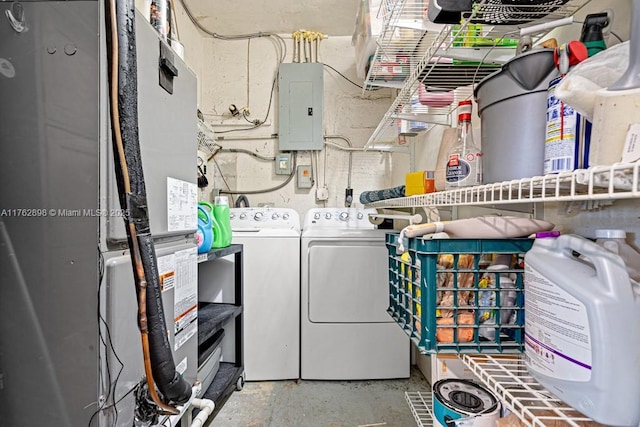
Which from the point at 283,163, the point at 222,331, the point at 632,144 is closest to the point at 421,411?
the point at 222,331

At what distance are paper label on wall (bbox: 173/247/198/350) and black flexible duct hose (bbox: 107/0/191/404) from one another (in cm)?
34

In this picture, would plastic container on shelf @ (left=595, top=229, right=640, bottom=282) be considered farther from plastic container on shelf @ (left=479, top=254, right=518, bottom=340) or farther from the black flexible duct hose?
the black flexible duct hose

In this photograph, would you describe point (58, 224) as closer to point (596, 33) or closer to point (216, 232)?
point (216, 232)

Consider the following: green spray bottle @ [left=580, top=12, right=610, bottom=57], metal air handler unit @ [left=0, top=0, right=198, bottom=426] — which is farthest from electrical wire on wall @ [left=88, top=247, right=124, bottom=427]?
green spray bottle @ [left=580, top=12, right=610, bottom=57]

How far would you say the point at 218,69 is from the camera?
9.61 feet

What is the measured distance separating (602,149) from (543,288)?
0.96 feet

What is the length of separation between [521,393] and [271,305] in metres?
1.65

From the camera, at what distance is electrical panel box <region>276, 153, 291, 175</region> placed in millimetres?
2877

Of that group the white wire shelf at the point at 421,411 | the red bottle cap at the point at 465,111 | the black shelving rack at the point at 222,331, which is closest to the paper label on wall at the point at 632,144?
the red bottle cap at the point at 465,111

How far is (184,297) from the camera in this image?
1183 millimetres

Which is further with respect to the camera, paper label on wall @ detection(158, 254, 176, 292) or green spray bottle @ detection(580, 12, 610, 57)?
paper label on wall @ detection(158, 254, 176, 292)

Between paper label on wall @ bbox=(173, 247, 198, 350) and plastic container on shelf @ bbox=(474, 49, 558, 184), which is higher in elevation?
plastic container on shelf @ bbox=(474, 49, 558, 184)

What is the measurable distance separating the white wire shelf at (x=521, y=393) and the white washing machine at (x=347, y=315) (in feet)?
4.17

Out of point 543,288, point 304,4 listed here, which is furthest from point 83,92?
point 304,4
